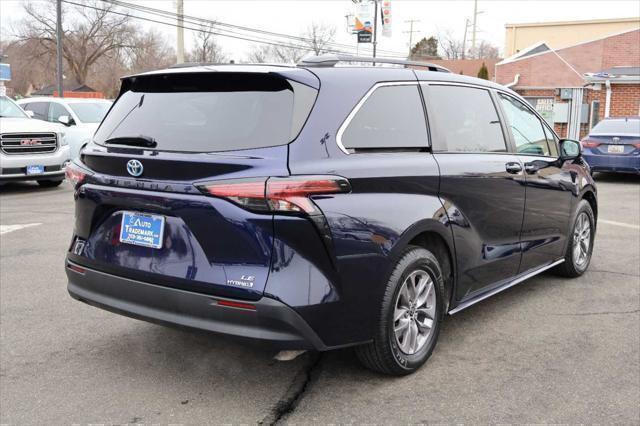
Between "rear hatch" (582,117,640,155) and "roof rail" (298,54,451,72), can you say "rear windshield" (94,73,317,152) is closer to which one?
"roof rail" (298,54,451,72)

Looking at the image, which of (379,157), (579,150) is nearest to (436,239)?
(379,157)

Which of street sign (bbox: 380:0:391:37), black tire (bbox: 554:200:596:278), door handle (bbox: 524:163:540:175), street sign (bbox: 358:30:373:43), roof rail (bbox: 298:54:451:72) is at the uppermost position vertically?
street sign (bbox: 380:0:391:37)

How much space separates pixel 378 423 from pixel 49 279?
3.80 metres

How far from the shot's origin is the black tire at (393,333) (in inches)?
135

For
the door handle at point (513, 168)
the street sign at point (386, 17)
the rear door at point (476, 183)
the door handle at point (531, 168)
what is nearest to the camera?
the rear door at point (476, 183)

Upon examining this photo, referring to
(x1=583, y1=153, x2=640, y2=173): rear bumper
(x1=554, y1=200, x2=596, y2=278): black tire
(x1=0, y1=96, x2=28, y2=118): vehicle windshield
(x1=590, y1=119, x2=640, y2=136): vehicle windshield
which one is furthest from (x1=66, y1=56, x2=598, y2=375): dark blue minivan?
(x1=590, y1=119, x2=640, y2=136): vehicle windshield

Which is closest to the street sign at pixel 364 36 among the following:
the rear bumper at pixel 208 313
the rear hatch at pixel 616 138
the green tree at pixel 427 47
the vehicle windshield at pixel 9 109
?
the rear hatch at pixel 616 138

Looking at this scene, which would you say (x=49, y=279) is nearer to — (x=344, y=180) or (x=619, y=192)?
(x=344, y=180)

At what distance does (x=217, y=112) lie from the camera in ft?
11.1

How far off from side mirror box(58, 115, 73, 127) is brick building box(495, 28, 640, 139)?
18.3 m

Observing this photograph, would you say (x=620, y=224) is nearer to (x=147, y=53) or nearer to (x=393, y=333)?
A: (x=393, y=333)

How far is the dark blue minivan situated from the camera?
3.06m

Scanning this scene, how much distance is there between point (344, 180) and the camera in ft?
10.6

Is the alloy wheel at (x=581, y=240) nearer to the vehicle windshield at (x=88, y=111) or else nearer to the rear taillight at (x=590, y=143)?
the rear taillight at (x=590, y=143)
